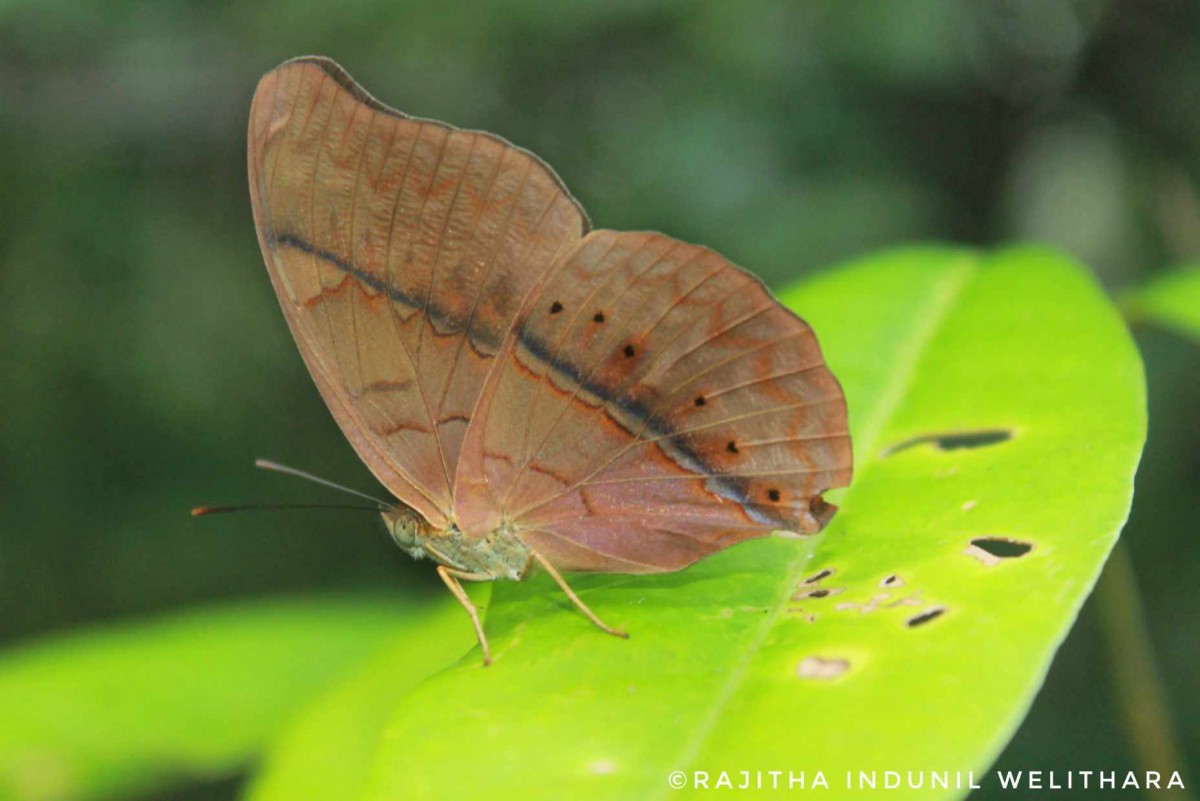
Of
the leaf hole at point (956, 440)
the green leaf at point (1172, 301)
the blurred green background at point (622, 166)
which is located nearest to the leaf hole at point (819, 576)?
the leaf hole at point (956, 440)

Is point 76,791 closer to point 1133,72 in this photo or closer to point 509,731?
point 509,731

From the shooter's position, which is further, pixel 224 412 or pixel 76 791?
pixel 224 412

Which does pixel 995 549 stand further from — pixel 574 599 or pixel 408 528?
pixel 408 528

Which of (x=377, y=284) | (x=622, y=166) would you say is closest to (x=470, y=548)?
(x=377, y=284)

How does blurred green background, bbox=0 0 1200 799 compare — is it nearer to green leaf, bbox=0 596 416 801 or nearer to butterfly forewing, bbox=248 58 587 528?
green leaf, bbox=0 596 416 801

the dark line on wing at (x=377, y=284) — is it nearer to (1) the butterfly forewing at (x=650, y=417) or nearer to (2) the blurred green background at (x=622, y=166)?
(1) the butterfly forewing at (x=650, y=417)

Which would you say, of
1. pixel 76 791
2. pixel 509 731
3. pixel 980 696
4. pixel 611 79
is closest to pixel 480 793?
pixel 509 731

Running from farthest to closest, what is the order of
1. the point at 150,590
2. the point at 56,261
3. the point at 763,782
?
the point at 150,590
the point at 56,261
the point at 763,782
